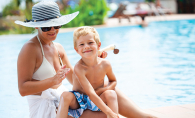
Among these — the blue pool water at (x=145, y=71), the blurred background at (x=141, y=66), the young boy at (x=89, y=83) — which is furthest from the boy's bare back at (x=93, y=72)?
the blue pool water at (x=145, y=71)

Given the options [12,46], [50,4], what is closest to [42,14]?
[50,4]

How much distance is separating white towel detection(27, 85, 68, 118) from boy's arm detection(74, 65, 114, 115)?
1.20ft

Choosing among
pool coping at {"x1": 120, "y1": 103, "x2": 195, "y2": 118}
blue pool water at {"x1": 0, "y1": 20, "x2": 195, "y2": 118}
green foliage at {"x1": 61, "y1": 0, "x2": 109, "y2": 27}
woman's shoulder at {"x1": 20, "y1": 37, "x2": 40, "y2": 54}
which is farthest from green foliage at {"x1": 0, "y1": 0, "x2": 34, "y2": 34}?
woman's shoulder at {"x1": 20, "y1": 37, "x2": 40, "y2": 54}

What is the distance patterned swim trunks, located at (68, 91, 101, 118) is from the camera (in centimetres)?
244

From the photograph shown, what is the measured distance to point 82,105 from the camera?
2.46 metres

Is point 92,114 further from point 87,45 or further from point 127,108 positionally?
point 87,45

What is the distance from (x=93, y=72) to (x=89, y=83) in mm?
163

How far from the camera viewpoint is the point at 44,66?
261 cm

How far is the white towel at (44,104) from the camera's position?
2.60 meters

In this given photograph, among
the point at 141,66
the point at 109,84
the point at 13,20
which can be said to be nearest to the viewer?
the point at 109,84

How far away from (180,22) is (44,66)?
17817mm

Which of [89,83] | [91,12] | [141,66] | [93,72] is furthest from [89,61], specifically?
[91,12]

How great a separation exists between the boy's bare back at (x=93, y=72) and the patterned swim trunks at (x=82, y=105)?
0.33 feet

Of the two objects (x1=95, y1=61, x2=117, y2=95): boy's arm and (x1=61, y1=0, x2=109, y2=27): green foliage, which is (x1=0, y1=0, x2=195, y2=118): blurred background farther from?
(x1=95, y1=61, x2=117, y2=95): boy's arm
